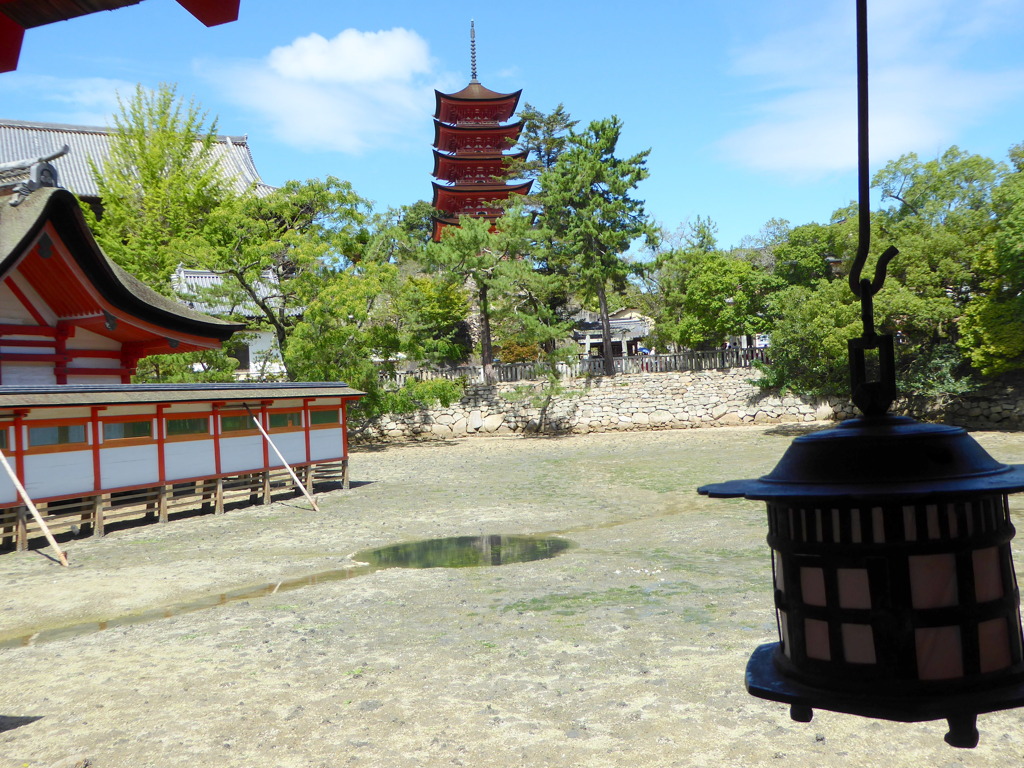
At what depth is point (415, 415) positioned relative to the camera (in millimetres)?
29672

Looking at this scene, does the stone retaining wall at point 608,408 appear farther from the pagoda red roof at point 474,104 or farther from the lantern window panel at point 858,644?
the lantern window panel at point 858,644

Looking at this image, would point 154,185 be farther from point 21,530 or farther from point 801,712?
point 801,712

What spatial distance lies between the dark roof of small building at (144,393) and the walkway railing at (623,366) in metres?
13.6

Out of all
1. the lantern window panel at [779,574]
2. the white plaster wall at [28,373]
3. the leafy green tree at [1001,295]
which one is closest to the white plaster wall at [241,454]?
the white plaster wall at [28,373]

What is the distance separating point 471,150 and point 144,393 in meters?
32.3

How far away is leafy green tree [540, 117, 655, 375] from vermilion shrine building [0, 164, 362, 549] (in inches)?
575

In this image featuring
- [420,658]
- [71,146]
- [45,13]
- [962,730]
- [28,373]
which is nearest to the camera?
[962,730]

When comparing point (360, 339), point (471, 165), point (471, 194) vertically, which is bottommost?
point (360, 339)

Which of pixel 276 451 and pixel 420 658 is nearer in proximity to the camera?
pixel 420 658

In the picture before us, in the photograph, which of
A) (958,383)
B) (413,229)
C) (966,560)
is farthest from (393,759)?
(413,229)

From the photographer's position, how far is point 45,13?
86.4 inches

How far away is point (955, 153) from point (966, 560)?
26.1m

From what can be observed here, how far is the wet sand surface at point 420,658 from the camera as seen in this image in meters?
4.55

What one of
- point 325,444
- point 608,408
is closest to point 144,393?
point 325,444
